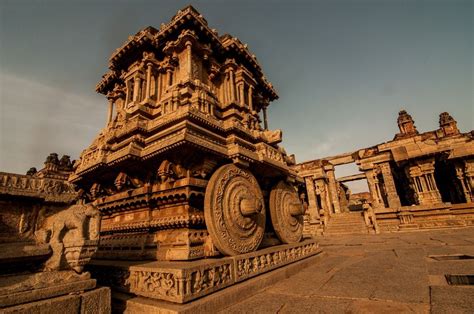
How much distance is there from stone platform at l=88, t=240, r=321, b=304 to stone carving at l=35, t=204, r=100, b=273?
1.02 m

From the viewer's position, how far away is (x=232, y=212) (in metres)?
4.59

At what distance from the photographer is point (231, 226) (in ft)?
14.6

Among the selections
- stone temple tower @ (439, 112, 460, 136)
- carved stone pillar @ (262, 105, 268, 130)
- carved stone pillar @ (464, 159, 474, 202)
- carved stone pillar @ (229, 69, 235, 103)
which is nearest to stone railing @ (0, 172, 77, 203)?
carved stone pillar @ (229, 69, 235, 103)

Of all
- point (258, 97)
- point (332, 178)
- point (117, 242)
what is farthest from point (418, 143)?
point (117, 242)

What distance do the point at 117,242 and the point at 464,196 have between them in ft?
94.2

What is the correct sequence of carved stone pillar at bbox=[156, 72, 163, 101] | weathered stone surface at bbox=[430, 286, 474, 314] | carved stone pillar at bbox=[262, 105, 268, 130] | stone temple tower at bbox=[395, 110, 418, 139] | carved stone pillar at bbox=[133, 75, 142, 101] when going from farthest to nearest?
1. stone temple tower at bbox=[395, 110, 418, 139]
2. carved stone pillar at bbox=[262, 105, 268, 130]
3. carved stone pillar at bbox=[156, 72, 163, 101]
4. carved stone pillar at bbox=[133, 75, 142, 101]
5. weathered stone surface at bbox=[430, 286, 474, 314]

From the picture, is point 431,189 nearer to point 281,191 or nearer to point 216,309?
point 281,191

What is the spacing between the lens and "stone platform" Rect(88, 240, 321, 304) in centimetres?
300

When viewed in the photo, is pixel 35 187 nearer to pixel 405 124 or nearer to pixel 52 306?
pixel 52 306

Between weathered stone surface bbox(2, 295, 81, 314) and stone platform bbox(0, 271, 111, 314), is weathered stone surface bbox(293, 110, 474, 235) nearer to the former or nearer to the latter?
stone platform bbox(0, 271, 111, 314)

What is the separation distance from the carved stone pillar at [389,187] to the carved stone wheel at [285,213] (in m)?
18.5

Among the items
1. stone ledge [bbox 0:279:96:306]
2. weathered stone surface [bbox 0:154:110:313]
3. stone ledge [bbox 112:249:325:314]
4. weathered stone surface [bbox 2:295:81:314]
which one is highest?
weathered stone surface [bbox 0:154:110:313]

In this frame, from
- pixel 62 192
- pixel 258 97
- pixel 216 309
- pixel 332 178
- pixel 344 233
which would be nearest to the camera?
pixel 62 192

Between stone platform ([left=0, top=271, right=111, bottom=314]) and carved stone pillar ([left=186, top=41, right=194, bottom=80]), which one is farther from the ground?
carved stone pillar ([left=186, top=41, right=194, bottom=80])
